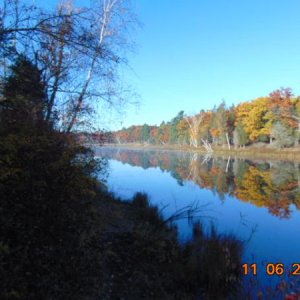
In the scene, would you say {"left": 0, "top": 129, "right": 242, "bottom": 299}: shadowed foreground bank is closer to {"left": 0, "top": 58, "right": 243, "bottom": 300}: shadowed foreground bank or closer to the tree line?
{"left": 0, "top": 58, "right": 243, "bottom": 300}: shadowed foreground bank

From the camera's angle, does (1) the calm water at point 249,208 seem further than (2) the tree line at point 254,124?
No

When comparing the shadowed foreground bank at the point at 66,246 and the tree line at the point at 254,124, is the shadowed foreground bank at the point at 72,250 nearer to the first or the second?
the shadowed foreground bank at the point at 66,246

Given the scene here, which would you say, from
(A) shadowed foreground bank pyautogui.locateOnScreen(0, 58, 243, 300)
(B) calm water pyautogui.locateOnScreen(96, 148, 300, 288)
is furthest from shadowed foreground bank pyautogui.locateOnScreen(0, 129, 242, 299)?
(B) calm water pyautogui.locateOnScreen(96, 148, 300, 288)

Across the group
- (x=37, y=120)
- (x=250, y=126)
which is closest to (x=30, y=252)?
(x=37, y=120)

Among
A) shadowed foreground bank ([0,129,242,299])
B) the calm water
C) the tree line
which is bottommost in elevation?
the calm water

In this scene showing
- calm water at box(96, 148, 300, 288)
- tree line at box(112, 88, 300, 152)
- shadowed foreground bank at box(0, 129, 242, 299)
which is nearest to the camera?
shadowed foreground bank at box(0, 129, 242, 299)

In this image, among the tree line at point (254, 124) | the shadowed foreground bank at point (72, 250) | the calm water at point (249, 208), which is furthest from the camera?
the tree line at point (254, 124)

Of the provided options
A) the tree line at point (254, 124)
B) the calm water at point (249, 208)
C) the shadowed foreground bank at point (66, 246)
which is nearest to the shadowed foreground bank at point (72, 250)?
the shadowed foreground bank at point (66, 246)

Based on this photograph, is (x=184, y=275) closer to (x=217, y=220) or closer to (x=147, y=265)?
(x=147, y=265)

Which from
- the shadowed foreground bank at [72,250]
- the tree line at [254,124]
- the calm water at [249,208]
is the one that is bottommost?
the calm water at [249,208]

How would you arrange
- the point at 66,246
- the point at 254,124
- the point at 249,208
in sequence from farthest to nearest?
the point at 254,124 → the point at 249,208 → the point at 66,246

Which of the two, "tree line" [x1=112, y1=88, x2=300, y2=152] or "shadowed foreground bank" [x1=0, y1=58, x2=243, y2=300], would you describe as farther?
"tree line" [x1=112, y1=88, x2=300, y2=152]

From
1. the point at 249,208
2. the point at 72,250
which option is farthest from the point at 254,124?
the point at 72,250

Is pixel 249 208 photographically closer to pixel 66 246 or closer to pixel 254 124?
pixel 66 246
